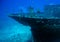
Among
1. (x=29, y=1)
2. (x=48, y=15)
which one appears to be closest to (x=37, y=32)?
(x=48, y=15)

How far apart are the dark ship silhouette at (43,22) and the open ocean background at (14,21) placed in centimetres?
8

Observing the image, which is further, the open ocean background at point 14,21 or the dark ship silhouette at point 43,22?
the open ocean background at point 14,21

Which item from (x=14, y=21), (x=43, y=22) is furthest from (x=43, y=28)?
(x=14, y=21)

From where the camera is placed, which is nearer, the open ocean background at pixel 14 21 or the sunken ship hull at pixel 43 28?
the sunken ship hull at pixel 43 28

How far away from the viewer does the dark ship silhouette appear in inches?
90.6

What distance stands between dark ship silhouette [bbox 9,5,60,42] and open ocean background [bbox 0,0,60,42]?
0.26 feet

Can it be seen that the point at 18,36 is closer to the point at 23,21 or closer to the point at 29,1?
the point at 23,21

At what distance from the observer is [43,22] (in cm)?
231

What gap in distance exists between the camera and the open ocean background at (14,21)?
2473mm

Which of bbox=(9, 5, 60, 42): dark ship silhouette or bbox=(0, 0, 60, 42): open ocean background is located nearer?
bbox=(9, 5, 60, 42): dark ship silhouette

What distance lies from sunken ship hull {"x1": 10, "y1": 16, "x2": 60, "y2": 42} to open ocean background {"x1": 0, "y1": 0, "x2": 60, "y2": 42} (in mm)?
98

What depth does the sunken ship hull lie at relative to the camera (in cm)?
232

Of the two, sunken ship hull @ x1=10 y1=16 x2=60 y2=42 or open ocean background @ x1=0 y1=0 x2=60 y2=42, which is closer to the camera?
sunken ship hull @ x1=10 y1=16 x2=60 y2=42

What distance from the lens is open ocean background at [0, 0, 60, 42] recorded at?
8.11ft
